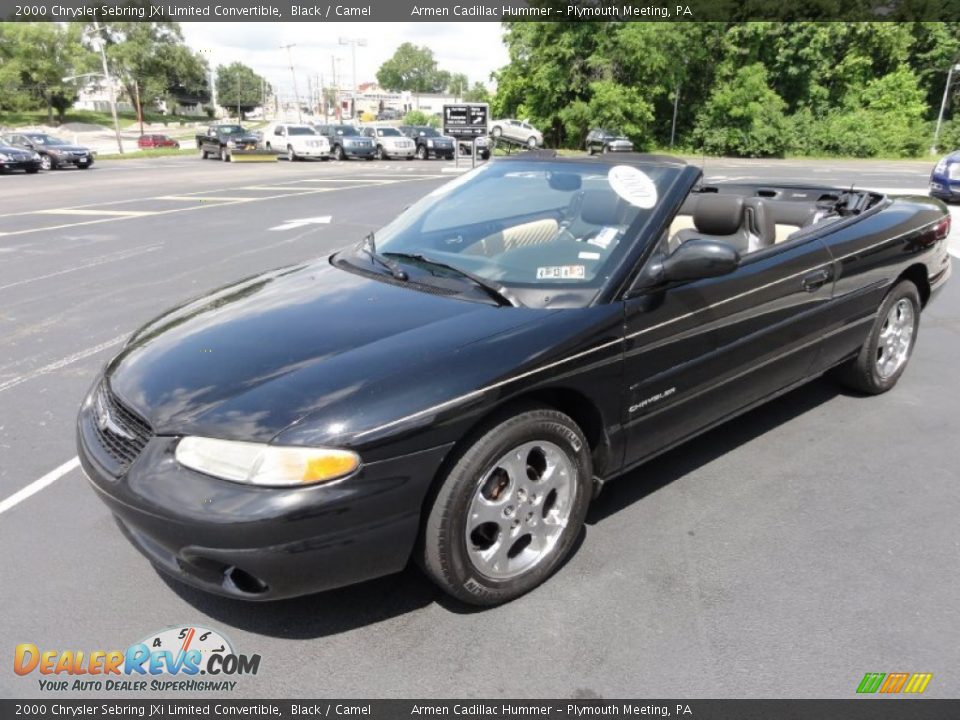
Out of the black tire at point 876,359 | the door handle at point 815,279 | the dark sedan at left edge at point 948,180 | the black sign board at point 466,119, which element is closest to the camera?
the door handle at point 815,279

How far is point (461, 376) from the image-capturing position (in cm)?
236

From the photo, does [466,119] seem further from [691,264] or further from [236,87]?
[236,87]

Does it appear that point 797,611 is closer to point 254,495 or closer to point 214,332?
point 254,495

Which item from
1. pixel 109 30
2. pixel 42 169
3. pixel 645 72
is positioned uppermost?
pixel 109 30

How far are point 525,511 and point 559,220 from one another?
1506mm

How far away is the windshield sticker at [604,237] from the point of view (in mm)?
3066

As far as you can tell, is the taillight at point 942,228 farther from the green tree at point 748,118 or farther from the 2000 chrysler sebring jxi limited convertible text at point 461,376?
the green tree at point 748,118

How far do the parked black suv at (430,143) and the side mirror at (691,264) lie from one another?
117 ft

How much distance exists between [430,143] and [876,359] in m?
35.0

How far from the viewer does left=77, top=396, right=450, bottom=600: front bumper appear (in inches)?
83.0

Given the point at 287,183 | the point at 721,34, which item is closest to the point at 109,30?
the point at 721,34

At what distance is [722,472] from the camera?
3605 mm

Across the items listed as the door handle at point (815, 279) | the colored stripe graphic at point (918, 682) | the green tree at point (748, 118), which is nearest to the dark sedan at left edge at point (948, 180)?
the door handle at point (815, 279)

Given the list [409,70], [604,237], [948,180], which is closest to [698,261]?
[604,237]
